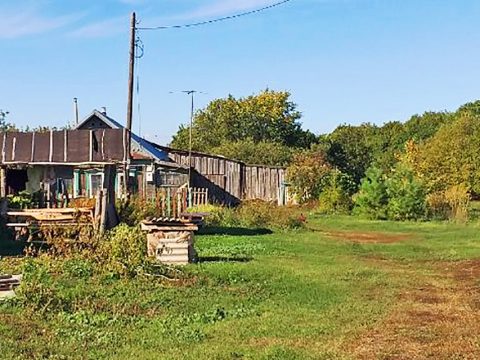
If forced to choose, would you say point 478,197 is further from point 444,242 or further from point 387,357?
point 387,357

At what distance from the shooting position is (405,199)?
35.2 metres

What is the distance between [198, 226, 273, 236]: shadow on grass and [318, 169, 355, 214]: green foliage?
1411 centimetres

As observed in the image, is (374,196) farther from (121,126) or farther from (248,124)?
(248,124)

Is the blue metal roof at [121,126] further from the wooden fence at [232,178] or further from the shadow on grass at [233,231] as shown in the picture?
the shadow on grass at [233,231]

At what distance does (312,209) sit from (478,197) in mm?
12019

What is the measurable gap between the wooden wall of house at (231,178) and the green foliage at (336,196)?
401 centimetres

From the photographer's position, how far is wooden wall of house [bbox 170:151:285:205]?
44500mm

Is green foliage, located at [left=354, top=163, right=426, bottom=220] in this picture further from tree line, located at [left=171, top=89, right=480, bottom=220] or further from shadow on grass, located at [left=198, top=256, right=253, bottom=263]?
shadow on grass, located at [left=198, top=256, right=253, bottom=263]

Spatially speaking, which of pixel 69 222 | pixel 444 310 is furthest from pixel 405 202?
pixel 444 310

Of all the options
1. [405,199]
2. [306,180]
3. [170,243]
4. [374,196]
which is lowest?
[170,243]

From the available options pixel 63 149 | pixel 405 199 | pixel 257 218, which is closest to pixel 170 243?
pixel 63 149

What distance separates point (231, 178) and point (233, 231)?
65.0ft

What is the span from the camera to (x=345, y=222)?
112 feet

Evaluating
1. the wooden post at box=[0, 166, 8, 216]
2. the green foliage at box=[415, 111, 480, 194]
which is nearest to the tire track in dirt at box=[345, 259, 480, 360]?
the wooden post at box=[0, 166, 8, 216]
